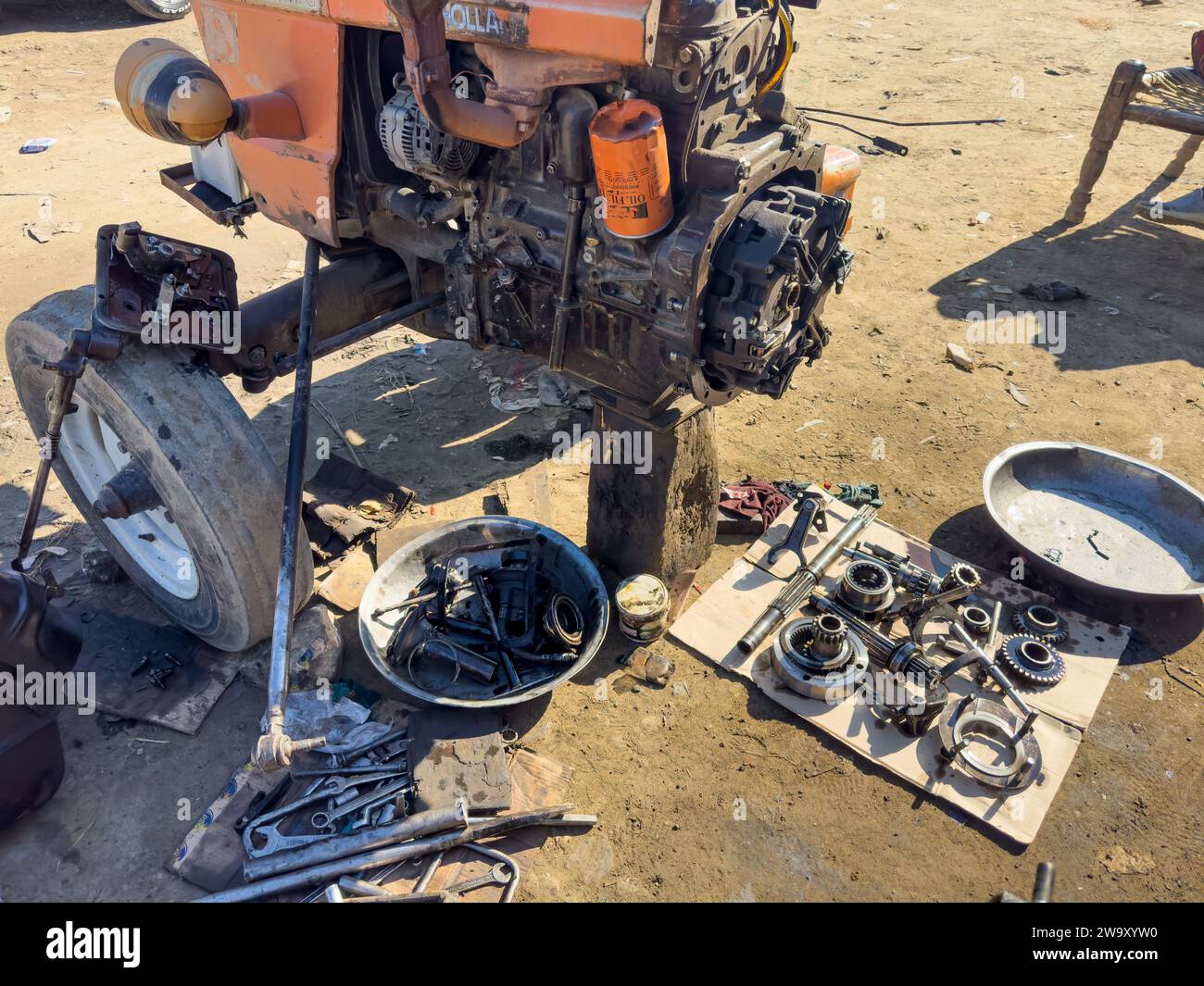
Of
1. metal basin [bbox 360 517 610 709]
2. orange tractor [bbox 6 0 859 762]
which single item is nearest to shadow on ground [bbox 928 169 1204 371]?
orange tractor [bbox 6 0 859 762]

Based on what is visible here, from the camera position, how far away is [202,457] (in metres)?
3.10

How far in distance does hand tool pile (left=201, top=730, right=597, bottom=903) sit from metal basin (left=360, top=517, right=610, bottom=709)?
37 centimetres

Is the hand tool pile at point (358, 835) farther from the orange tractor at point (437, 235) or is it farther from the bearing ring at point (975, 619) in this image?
the bearing ring at point (975, 619)

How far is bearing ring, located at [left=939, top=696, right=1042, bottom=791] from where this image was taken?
3.26m

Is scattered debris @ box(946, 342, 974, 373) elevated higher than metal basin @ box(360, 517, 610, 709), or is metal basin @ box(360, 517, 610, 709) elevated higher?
scattered debris @ box(946, 342, 974, 373)

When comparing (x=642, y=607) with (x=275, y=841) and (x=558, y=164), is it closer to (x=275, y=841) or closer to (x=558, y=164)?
(x=275, y=841)

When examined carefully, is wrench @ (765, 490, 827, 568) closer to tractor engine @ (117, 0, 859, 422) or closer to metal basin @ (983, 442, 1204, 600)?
metal basin @ (983, 442, 1204, 600)

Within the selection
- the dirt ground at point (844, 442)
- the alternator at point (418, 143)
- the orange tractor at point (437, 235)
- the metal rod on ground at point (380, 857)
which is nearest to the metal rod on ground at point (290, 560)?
the orange tractor at point (437, 235)

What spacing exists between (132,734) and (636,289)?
2755 mm

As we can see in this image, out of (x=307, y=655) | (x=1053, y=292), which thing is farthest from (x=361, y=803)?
(x=1053, y=292)

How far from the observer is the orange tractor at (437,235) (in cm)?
272

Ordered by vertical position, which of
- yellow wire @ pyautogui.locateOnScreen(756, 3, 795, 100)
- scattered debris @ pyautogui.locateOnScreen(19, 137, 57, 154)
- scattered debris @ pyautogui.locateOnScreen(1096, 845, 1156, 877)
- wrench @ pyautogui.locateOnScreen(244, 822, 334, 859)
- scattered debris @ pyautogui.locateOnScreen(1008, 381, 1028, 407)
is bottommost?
wrench @ pyautogui.locateOnScreen(244, 822, 334, 859)

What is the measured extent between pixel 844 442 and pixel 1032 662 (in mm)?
1775

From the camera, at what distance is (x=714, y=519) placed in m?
4.17
